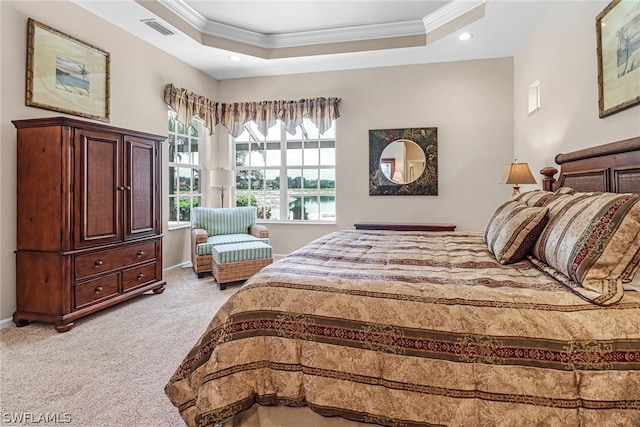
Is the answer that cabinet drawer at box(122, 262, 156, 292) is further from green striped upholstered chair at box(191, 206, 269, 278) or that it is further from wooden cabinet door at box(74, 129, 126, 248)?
green striped upholstered chair at box(191, 206, 269, 278)

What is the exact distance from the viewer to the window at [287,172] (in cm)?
534

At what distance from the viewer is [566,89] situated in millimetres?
2875

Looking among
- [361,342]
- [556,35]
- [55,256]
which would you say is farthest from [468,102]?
[55,256]

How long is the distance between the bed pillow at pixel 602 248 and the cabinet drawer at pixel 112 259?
3.26 metres

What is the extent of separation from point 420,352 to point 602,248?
2.50 ft

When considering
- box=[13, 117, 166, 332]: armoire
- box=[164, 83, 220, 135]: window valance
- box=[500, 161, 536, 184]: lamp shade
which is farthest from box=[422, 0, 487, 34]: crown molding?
box=[13, 117, 166, 332]: armoire

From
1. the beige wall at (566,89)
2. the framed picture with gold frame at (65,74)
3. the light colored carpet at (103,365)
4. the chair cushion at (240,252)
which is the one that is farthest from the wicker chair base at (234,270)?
the beige wall at (566,89)

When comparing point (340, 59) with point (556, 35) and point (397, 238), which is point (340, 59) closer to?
point (556, 35)

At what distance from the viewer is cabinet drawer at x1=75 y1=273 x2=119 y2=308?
2830mm

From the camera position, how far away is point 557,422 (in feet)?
3.56

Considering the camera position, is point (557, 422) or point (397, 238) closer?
point (557, 422)

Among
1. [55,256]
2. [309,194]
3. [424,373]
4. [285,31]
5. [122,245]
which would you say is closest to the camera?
[424,373]

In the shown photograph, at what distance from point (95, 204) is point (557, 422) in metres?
3.35

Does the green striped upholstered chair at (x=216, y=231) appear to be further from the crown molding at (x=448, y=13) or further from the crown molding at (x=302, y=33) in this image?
the crown molding at (x=448, y=13)
